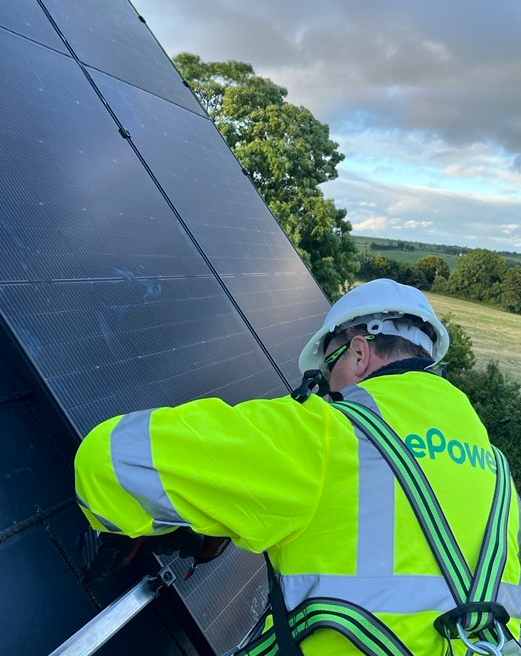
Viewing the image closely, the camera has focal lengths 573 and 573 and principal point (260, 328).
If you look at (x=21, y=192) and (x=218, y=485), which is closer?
(x=218, y=485)

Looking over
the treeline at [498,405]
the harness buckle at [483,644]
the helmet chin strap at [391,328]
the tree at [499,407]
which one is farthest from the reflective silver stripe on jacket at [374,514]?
the treeline at [498,405]

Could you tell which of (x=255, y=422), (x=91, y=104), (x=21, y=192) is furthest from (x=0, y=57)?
(x=255, y=422)

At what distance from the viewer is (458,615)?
1.57 meters

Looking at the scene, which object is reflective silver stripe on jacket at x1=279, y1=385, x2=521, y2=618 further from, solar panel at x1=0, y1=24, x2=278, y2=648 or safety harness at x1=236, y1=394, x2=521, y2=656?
solar panel at x1=0, y1=24, x2=278, y2=648

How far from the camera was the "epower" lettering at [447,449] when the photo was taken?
1.73 m

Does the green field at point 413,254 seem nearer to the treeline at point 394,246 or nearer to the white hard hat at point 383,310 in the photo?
the treeline at point 394,246

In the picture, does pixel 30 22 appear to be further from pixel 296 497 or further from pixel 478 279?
pixel 478 279

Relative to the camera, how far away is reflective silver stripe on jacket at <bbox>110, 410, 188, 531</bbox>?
63.5 inches

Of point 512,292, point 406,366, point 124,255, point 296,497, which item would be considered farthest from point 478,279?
point 296,497

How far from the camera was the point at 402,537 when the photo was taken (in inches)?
64.2

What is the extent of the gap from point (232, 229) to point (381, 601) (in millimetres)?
3793

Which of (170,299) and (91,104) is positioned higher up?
(91,104)

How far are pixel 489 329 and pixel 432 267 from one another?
35.1 ft

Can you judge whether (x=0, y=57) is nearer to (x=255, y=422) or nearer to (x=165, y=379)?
(x=165, y=379)
